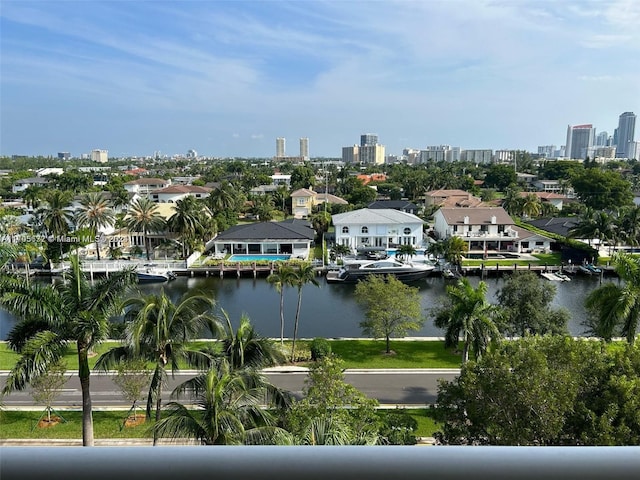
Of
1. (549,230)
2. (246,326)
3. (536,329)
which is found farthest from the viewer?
(549,230)

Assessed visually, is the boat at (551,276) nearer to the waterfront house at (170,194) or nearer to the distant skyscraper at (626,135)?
the waterfront house at (170,194)

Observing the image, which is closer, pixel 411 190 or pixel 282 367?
pixel 282 367

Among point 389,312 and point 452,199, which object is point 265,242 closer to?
point 389,312

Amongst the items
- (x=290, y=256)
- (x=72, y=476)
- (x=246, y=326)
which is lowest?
(x=290, y=256)

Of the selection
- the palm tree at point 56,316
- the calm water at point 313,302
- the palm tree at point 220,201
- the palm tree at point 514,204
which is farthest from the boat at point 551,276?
the palm tree at point 220,201

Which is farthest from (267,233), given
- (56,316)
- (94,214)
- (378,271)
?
(56,316)

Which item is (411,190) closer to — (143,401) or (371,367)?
(371,367)

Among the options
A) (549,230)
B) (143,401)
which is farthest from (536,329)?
(549,230)

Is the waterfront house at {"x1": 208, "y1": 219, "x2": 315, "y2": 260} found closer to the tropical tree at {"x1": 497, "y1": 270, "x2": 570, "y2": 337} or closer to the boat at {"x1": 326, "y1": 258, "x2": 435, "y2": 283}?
the boat at {"x1": 326, "y1": 258, "x2": 435, "y2": 283}
